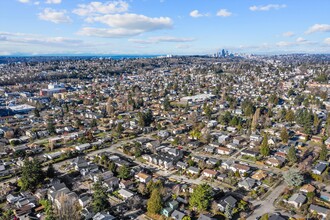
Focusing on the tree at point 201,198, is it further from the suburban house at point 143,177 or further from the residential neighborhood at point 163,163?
the suburban house at point 143,177

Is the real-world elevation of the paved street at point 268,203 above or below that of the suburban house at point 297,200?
below

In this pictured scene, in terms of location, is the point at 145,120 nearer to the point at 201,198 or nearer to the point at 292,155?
the point at 292,155

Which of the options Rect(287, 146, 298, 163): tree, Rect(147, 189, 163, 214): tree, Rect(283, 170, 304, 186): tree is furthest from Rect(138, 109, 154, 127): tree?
Rect(283, 170, 304, 186): tree

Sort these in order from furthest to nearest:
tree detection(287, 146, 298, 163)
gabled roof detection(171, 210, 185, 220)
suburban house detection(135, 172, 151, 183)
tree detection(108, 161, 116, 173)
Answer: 1. tree detection(287, 146, 298, 163)
2. tree detection(108, 161, 116, 173)
3. suburban house detection(135, 172, 151, 183)
4. gabled roof detection(171, 210, 185, 220)

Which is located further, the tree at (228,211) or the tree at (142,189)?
the tree at (142,189)

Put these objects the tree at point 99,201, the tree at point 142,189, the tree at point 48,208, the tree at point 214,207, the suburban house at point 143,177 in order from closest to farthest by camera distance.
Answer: the tree at point 48,208 < the tree at point 99,201 < the tree at point 214,207 < the tree at point 142,189 < the suburban house at point 143,177

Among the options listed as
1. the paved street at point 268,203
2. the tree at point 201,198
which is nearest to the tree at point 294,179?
the paved street at point 268,203

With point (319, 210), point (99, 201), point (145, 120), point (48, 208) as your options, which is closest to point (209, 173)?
point (319, 210)

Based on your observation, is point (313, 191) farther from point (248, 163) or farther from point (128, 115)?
point (128, 115)

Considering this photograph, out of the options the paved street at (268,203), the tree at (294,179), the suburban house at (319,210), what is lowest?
the paved street at (268,203)

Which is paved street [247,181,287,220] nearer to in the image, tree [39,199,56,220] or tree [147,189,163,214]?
tree [147,189,163,214]
